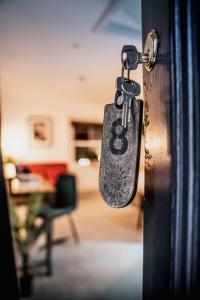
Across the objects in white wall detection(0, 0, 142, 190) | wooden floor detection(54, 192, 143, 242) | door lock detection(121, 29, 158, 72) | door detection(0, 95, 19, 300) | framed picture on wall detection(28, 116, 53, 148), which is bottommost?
wooden floor detection(54, 192, 143, 242)

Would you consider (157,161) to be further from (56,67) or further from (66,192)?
(56,67)

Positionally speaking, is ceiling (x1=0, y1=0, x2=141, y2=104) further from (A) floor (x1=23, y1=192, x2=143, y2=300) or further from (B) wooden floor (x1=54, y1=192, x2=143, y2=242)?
(B) wooden floor (x1=54, y1=192, x2=143, y2=242)

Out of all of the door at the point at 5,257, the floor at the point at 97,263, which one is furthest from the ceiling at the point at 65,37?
the floor at the point at 97,263

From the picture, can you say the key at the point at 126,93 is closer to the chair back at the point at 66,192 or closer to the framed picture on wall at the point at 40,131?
the chair back at the point at 66,192

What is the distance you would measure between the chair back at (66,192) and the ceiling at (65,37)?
167cm

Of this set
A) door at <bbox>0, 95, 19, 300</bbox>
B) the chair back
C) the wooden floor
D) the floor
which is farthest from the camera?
the wooden floor

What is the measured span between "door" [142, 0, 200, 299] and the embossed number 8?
0.06 metres

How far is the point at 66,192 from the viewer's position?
11.6ft

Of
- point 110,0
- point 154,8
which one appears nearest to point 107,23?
point 110,0

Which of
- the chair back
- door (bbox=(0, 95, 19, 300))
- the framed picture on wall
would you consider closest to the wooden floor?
the chair back

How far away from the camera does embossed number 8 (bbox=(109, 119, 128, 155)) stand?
1.34 ft

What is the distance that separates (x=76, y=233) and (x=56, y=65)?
8.34 feet

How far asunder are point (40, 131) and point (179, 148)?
7277mm

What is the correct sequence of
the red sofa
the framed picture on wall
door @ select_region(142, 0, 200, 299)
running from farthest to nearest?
1. the framed picture on wall
2. the red sofa
3. door @ select_region(142, 0, 200, 299)
